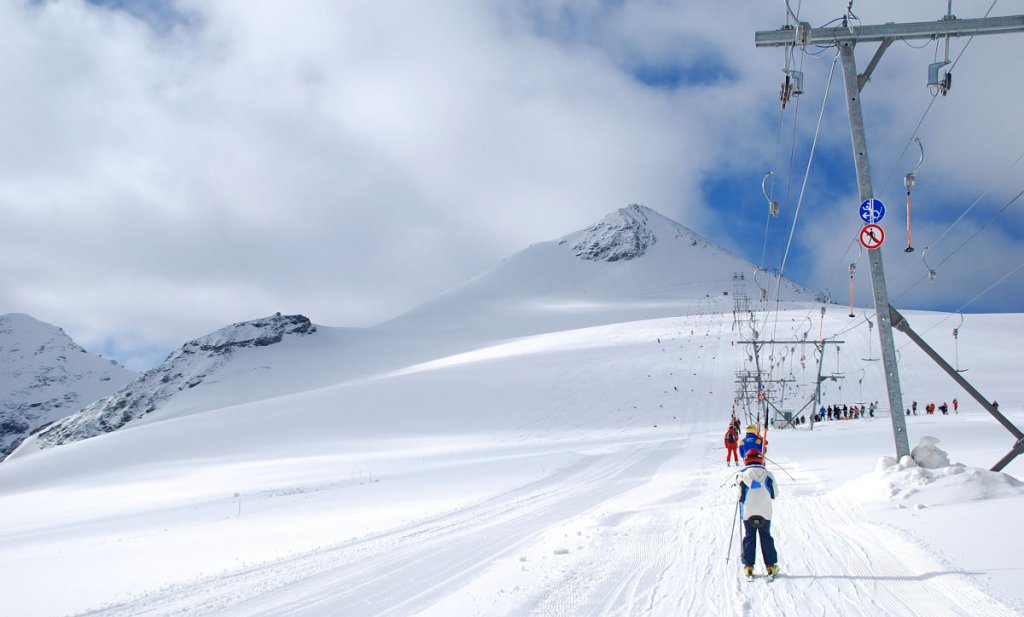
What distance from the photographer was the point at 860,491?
12.8m

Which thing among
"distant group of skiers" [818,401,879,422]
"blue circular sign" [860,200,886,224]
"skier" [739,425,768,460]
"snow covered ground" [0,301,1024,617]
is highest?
"blue circular sign" [860,200,886,224]

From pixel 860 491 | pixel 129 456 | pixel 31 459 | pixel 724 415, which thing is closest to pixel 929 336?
pixel 724 415

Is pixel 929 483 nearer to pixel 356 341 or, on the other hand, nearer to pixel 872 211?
pixel 872 211

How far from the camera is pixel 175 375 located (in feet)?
365

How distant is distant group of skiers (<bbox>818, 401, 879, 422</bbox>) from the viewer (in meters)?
46.1

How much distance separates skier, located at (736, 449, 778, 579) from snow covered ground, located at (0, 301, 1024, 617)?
22 centimetres

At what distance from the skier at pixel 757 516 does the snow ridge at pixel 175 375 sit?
105 m

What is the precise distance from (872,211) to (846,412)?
3850 centimetres

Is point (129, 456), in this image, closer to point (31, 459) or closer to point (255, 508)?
point (31, 459)

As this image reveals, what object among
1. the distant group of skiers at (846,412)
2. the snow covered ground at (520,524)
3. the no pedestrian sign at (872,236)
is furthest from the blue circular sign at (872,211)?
the distant group of skiers at (846,412)

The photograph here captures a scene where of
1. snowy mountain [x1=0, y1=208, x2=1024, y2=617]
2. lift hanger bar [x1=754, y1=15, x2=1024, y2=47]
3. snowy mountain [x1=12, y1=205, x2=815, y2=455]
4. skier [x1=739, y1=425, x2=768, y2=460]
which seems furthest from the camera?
snowy mountain [x1=12, y1=205, x2=815, y2=455]

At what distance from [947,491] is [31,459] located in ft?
232

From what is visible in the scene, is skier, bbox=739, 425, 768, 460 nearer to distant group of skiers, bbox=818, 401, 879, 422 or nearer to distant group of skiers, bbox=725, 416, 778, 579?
distant group of skiers, bbox=725, 416, 778, 579

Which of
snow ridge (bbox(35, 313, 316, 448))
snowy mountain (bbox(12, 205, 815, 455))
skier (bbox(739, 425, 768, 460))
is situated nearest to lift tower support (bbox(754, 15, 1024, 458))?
skier (bbox(739, 425, 768, 460))
